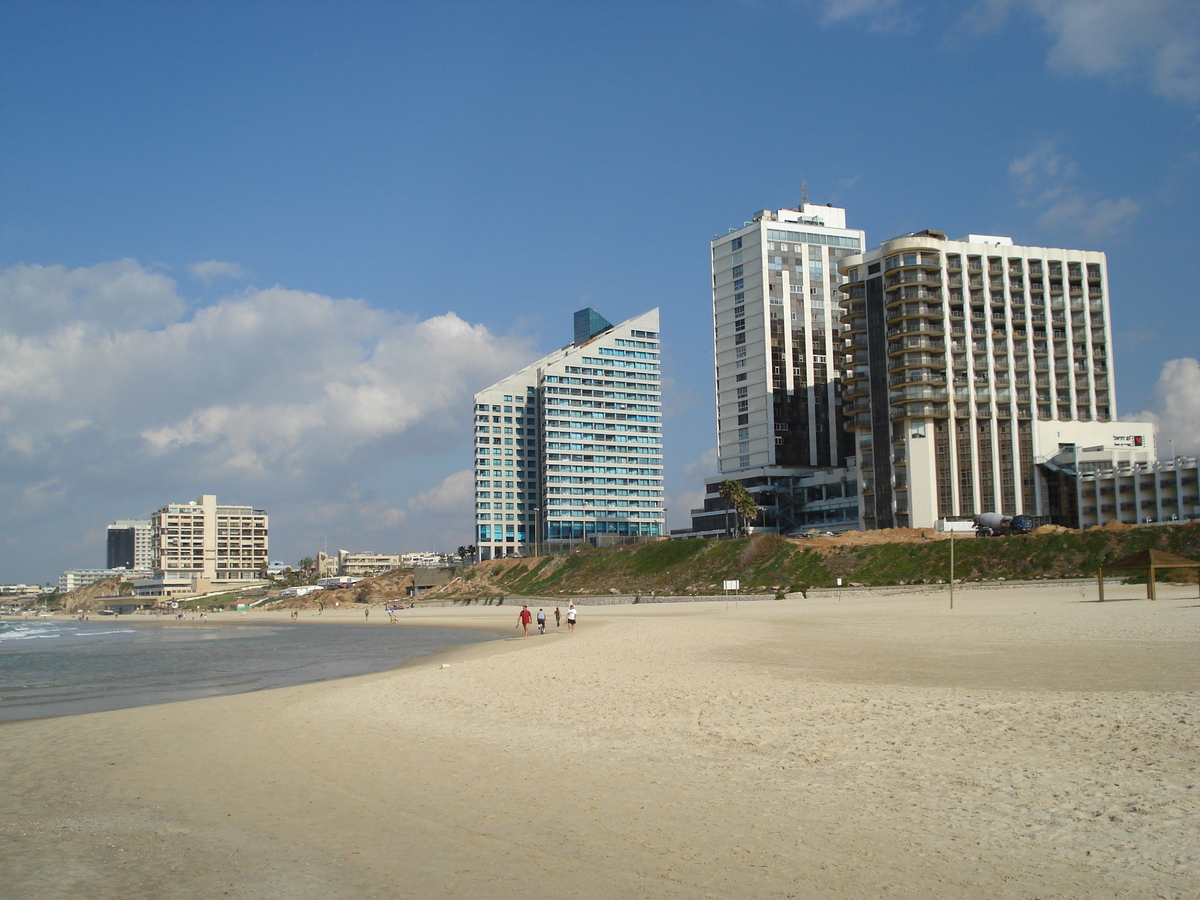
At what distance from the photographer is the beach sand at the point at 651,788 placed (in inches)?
351

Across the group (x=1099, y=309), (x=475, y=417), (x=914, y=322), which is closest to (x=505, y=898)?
(x=914, y=322)

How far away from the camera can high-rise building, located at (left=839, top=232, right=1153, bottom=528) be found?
10288cm

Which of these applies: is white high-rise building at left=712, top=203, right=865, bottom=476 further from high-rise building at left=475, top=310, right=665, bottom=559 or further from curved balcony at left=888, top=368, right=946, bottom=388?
high-rise building at left=475, top=310, right=665, bottom=559

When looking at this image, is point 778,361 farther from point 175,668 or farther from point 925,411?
point 175,668

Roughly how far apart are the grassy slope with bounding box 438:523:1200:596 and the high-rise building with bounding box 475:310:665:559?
46902mm

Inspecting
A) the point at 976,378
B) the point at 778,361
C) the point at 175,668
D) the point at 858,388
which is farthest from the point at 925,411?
the point at 175,668

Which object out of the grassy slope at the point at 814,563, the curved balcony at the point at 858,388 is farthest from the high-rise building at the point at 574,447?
the curved balcony at the point at 858,388

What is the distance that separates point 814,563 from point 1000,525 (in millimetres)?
19814

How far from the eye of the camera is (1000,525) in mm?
87125

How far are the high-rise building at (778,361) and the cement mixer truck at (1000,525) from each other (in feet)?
144

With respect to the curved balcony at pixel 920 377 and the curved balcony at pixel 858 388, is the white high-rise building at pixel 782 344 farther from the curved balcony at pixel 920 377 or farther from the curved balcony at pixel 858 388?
the curved balcony at pixel 920 377

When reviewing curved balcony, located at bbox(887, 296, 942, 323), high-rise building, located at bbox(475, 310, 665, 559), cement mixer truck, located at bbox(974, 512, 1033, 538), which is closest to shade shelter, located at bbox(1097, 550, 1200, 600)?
cement mixer truck, located at bbox(974, 512, 1033, 538)

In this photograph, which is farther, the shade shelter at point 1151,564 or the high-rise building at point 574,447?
the high-rise building at point 574,447

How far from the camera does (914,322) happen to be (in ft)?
344
